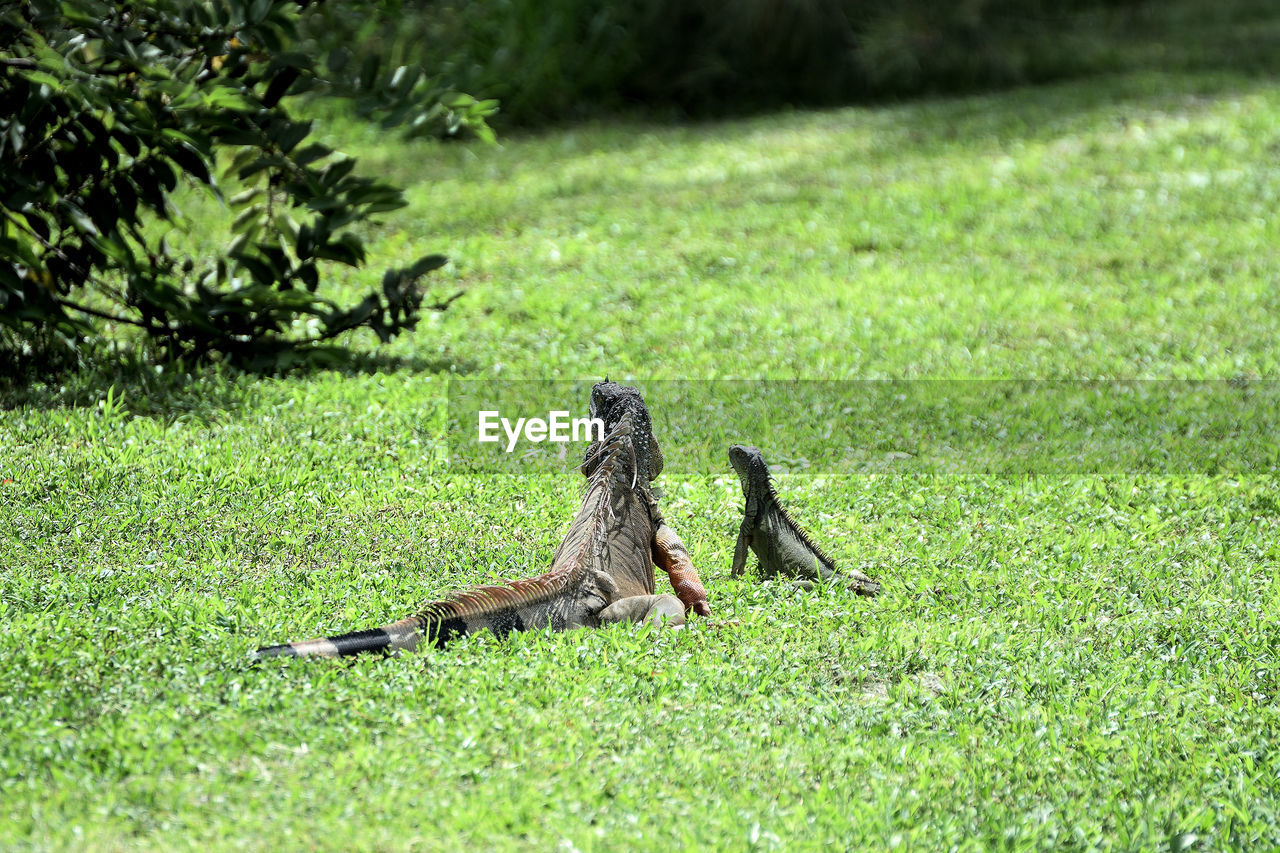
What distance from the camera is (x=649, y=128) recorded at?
48.1 feet

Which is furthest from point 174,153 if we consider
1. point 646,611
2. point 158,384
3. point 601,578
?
point 646,611

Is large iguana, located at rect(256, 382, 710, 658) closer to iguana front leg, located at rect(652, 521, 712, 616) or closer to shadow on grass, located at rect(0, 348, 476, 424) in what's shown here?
iguana front leg, located at rect(652, 521, 712, 616)

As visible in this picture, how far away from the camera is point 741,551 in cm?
519

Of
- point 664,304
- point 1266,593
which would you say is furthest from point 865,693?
point 664,304

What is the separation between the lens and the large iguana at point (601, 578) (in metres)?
4.30

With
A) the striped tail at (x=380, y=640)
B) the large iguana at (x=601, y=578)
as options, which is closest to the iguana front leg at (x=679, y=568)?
the large iguana at (x=601, y=578)

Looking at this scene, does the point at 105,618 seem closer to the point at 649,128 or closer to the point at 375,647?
the point at 375,647

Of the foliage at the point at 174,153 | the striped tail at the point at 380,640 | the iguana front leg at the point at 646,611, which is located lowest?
the iguana front leg at the point at 646,611

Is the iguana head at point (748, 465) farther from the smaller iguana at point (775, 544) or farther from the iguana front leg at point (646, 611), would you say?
the iguana front leg at point (646, 611)

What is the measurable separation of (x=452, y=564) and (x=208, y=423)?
204 centimetres

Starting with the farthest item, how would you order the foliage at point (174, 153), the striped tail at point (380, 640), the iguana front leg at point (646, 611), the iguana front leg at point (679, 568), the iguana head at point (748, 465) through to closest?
the foliage at point (174, 153), the iguana head at point (748, 465), the iguana front leg at point (679, 568), the iguana front leg at point (646, 611), the striped tail at point (380, 640)

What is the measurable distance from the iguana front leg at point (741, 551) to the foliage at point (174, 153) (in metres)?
2.90

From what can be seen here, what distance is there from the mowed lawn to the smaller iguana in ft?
0.40

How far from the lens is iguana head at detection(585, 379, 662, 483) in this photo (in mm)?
5105
